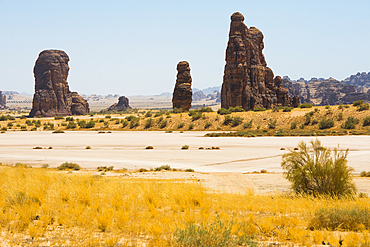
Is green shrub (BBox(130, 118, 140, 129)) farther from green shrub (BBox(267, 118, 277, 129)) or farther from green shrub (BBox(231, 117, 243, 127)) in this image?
green shrub (BBox(267, 118, 277, 129))

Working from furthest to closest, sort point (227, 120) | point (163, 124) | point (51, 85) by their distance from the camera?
point (51, 85)
point (163, 124)
point (227, 120)

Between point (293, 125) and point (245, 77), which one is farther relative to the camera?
point (245, 77)

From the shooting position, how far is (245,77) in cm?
8150

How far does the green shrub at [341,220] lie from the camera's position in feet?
25.8

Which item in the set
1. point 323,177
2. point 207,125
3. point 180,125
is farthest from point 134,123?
point 323,177

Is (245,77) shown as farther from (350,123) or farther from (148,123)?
(350,123)

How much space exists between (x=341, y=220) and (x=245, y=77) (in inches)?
2993

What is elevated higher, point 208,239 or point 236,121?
point 236,121

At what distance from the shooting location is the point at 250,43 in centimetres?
8525

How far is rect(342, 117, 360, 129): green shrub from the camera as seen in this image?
53031 mm

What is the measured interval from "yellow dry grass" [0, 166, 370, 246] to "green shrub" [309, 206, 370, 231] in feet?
0.95

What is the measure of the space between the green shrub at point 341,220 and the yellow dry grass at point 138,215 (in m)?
0.29

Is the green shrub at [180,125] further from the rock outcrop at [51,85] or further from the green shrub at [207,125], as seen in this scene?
the rock outcrop at [51,85]

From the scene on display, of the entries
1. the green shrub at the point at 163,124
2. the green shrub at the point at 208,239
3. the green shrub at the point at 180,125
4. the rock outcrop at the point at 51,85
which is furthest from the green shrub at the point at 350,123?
the rock outcrop at the point at 51,85
